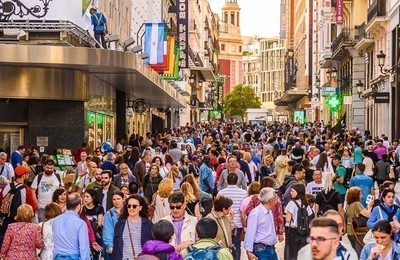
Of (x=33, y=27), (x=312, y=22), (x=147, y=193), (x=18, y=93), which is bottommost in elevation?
(x=147, y=193)

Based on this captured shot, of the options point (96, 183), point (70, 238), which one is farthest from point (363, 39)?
point (70, 238)

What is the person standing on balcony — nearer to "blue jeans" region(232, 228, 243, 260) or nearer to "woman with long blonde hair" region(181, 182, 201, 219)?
"blue jeans" region(232, 228, 243, 260)

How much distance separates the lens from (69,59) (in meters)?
24.8

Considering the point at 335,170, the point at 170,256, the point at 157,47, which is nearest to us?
the point at 170,256

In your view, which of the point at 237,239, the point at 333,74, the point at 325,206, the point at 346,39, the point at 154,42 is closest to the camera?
the point at 237,239

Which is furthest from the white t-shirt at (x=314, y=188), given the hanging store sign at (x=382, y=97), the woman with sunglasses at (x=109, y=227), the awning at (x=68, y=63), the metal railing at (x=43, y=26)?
the hanging store sign at (x=382, y=97)

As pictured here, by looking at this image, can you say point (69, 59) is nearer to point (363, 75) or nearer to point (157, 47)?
point (157, 47)

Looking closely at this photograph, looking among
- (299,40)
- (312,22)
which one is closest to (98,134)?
(312,22)

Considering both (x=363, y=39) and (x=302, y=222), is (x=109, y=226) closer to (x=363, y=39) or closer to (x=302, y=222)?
(x=302, y=222)

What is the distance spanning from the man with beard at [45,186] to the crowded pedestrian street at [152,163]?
0.02 m

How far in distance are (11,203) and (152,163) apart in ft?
13.8

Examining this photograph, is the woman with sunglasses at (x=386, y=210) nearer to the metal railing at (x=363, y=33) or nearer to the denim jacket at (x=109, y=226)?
the denim jacket at (x=109, y=226)

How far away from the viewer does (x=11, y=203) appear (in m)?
14.5

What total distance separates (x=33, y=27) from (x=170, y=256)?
829 inches
